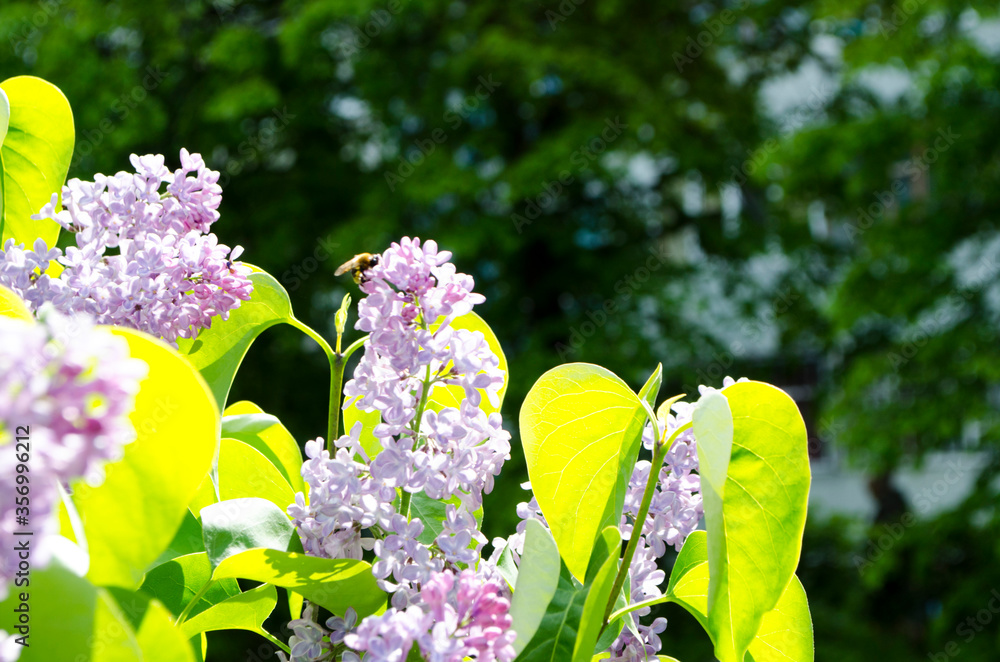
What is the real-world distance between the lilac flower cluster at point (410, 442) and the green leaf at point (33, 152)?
9.3 inches

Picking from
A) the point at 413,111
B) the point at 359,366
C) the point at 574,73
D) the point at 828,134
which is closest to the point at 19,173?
the point at 359,366

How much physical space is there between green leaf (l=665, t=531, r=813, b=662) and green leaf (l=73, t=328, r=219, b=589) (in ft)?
0.72

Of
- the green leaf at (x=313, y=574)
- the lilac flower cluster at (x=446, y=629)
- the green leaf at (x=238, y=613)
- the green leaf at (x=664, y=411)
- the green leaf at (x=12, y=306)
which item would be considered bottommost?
the green leaf at (x=238, y=613)

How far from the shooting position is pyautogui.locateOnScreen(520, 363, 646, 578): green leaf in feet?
1.34

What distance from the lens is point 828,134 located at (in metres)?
4.26

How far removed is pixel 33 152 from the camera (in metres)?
0.53

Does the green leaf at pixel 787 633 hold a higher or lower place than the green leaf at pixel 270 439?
lower

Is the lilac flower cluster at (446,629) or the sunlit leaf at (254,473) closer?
the lilac flower cluster at (446,629)

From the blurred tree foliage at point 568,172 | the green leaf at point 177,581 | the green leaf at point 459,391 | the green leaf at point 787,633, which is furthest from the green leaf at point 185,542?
the blurred tree foliage at point 568,172

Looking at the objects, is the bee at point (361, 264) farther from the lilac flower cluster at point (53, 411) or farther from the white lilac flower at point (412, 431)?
the lilac flower cluster at point (53, 411)

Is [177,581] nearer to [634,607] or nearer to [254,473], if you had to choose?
[254,473]

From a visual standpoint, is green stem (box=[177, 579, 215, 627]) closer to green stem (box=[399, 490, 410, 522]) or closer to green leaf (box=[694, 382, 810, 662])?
green stem (box=[399, 490, 410, 522])

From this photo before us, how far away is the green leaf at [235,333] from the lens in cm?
47

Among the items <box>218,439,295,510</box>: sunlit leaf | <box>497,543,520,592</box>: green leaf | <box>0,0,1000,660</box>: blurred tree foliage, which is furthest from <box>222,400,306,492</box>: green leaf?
<box>0,0,1000,660</box>: blurred tree foliage
